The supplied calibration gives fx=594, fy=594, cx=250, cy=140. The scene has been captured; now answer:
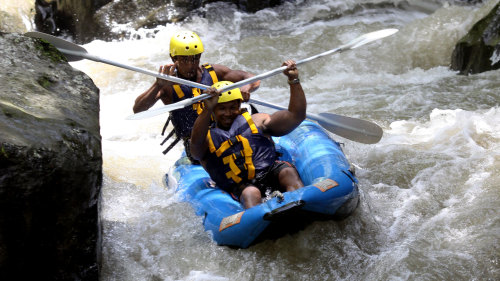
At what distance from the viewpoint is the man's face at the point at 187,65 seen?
4.39m

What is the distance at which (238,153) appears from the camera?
12.7ft

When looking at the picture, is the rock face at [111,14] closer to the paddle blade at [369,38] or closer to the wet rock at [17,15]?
the wet rock at [17,15]

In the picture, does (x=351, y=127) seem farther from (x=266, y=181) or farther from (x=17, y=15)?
(x=17, y=15)

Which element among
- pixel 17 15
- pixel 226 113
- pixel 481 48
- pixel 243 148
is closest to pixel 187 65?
pixel 226 113

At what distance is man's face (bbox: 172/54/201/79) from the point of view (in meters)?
4.39

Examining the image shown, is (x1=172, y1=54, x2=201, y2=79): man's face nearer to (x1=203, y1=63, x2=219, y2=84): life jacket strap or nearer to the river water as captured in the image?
(x1=203, y1=63, x2=219, y2=84): life jacket strap

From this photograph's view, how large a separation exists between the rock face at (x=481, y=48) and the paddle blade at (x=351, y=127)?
10.5ft

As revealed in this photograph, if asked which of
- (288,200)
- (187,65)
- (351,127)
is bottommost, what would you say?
(351,127)

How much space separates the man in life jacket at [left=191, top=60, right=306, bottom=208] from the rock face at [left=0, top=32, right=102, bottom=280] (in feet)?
2.99

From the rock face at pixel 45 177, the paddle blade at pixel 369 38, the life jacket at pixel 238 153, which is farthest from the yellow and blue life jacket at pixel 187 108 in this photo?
the rock face at pixel 45 177

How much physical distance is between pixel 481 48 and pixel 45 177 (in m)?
6.16

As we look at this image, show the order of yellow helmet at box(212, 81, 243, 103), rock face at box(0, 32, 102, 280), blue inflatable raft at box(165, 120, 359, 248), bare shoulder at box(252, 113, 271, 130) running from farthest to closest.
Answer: bare shoulder at box(252, 113, 271, 130)
yellow helmet at box(212, 81, 243, 103)
blue inflatable raft at box(165, 120, 359, 248)
rock face at box(0, 32, 102, 280)

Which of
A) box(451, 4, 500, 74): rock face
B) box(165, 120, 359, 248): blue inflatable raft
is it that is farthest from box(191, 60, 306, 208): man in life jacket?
box(451, 4, 500, 74): rock face

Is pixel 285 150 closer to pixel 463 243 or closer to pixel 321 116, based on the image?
pixel 321 116
